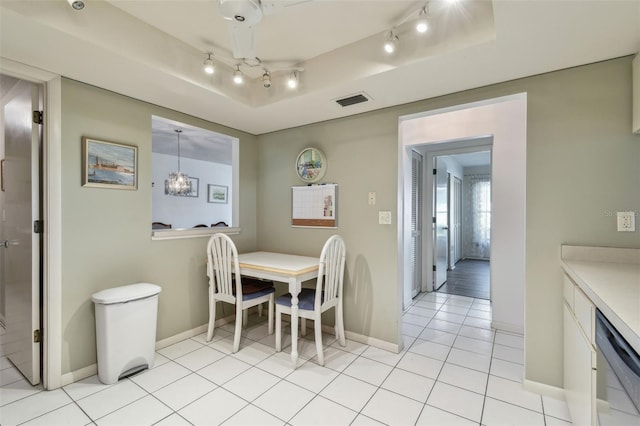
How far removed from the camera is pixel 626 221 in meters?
1.70

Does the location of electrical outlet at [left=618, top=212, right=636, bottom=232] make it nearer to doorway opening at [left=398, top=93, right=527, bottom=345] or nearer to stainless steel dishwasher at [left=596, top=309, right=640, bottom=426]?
stainless steel dishwasher at [left=596, top=309, right=640, bottom=426]

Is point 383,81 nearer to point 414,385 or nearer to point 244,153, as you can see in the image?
point 244,153

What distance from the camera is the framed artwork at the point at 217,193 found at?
6699 millimetres

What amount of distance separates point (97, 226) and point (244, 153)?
5.42 feet

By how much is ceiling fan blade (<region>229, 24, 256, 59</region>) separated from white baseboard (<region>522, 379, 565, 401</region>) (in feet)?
8.87

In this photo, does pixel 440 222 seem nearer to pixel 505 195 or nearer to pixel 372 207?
pixel 505 195

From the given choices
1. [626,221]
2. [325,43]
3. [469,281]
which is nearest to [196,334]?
[325,43]

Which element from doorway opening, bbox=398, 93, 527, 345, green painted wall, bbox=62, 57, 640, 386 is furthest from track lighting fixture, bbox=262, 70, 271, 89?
doorway opening, bbox=398, 93, 527, 345

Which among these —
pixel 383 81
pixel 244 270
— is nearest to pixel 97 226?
pixel 244 270

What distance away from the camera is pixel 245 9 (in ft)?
3.95

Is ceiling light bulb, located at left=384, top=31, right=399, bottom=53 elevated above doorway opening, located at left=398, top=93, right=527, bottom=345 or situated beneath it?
elevated above

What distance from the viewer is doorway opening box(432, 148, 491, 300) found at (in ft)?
14.7

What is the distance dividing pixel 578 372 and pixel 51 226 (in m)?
3.18

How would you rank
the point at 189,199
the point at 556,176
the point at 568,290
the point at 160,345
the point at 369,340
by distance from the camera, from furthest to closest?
the point at 189,199, the point at 369,340, the point at 160,345, the point at 556,176, the point at 568,290
